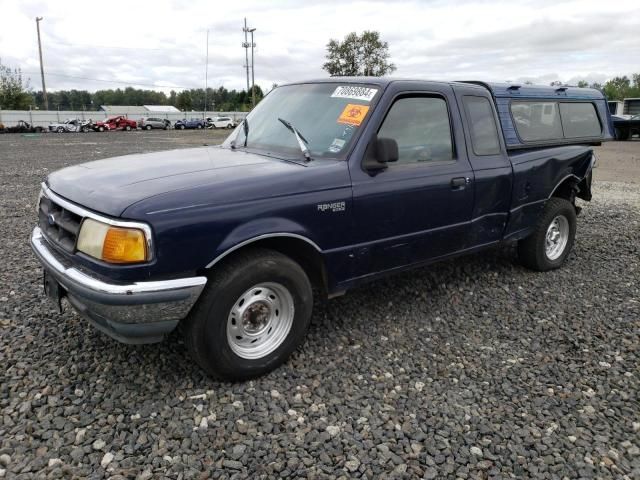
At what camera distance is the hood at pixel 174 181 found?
2.67m

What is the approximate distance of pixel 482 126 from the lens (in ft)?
13.9

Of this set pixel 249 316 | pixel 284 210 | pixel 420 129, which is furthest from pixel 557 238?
pixel 249 316

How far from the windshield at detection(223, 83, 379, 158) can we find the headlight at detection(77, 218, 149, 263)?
4.38 feet

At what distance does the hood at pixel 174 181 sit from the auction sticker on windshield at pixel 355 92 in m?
0.71

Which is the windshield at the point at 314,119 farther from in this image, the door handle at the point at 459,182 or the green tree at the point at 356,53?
the green tree at the point at 356,53

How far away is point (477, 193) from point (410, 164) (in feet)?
2.50

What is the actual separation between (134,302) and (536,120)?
13.8 ft

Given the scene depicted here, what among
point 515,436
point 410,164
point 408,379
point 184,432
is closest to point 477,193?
point 410,164

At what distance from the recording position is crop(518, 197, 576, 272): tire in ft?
16.3

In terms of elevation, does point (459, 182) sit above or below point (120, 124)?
below

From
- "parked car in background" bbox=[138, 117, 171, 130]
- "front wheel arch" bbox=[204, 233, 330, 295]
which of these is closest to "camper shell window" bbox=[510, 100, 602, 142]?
"front wheel arch" bbox=[204, 233, 330, 295]

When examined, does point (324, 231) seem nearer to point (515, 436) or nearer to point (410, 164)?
point (410, 164)

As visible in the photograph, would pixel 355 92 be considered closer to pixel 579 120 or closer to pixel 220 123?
pixel 579 120

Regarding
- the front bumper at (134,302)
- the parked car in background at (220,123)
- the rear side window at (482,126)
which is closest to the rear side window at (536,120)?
the rear side window at (482,126)
